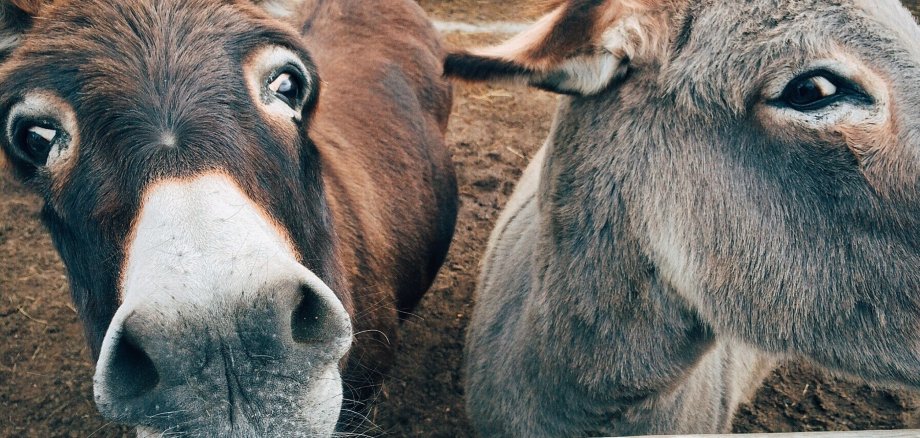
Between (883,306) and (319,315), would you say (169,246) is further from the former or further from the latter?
(883,306)

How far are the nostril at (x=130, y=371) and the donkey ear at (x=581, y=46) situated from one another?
3.45 feet

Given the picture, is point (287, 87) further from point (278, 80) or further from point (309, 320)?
point (309, 320)

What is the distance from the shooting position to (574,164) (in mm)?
2039

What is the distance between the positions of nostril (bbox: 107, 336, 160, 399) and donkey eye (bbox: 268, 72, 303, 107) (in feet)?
2.79

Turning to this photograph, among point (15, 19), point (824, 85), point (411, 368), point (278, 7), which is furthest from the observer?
point (411, 368)

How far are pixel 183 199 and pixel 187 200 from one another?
0.01 metres

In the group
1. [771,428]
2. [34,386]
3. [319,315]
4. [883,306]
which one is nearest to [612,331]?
[883,306]

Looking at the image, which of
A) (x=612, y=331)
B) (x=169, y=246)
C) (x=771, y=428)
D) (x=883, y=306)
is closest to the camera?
(x=169, y=246)

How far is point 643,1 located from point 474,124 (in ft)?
13.2

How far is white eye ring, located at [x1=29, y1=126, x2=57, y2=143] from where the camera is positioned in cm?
178

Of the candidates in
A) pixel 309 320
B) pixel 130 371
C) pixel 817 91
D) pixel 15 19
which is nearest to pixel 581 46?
pixel 817 91

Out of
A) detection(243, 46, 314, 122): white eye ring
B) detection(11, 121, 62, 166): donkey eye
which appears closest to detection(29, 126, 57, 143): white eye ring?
detection(11, 121, 62, 166): donkey eye

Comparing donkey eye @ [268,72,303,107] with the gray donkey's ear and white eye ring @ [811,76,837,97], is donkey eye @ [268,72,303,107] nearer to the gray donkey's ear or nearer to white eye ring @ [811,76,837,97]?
the gray donkey's ear

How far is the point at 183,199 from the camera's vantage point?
4.95 ft
